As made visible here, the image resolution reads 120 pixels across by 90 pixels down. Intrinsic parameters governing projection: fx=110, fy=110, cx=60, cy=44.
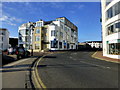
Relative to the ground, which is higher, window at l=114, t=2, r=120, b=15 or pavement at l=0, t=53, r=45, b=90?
window at l=114, t=2, r=120, b=15

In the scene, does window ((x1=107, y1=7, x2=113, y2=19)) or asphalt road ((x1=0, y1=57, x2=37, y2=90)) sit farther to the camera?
window ((x1=107, y1=7, x2=113, y2=19))

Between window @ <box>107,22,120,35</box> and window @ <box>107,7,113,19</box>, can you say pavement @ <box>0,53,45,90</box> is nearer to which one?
window @ <box>107,22,120,35</box>

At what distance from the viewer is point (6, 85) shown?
5.75m

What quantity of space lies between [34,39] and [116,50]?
122 ft

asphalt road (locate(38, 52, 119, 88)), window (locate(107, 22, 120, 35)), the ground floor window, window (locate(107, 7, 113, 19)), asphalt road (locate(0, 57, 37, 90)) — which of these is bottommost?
asphalt road (locate(38, 52, 119, 88))

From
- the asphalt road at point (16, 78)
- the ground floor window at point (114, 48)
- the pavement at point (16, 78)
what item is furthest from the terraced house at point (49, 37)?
the asphalt road at point (16, 78)

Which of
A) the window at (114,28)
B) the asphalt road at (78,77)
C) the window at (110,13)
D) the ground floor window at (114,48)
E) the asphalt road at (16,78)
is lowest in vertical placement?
the asphalt road at (78,77)

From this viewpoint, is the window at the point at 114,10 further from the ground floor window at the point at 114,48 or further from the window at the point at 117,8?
the ground floor window at the point at 114,48

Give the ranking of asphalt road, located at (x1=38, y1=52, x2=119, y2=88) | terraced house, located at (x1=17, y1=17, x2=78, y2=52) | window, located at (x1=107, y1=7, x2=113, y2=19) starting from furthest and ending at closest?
terraced house, located at (x1=17, y1=17, x2=78, y2=52), window, located at (x1=107, y1=7, x2=113, y2=19), asphalt road, located at (x1=38, y1=52, x2=119, y2=88)

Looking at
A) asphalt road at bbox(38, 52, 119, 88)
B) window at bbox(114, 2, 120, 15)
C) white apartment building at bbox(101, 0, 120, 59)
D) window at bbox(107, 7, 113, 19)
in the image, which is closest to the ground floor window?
white apartment building at bbox(101, 0, 120, 59)

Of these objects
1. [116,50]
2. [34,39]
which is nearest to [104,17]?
[116,50]

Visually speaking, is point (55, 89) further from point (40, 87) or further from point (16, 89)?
point (16, 89)

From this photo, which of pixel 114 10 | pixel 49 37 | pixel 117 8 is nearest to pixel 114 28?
pixel 114 10

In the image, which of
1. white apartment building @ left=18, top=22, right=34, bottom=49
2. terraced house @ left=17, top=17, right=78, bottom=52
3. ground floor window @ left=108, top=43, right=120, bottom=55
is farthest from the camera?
white apartment building @ left=18, top=22, right=34, bottom=49
